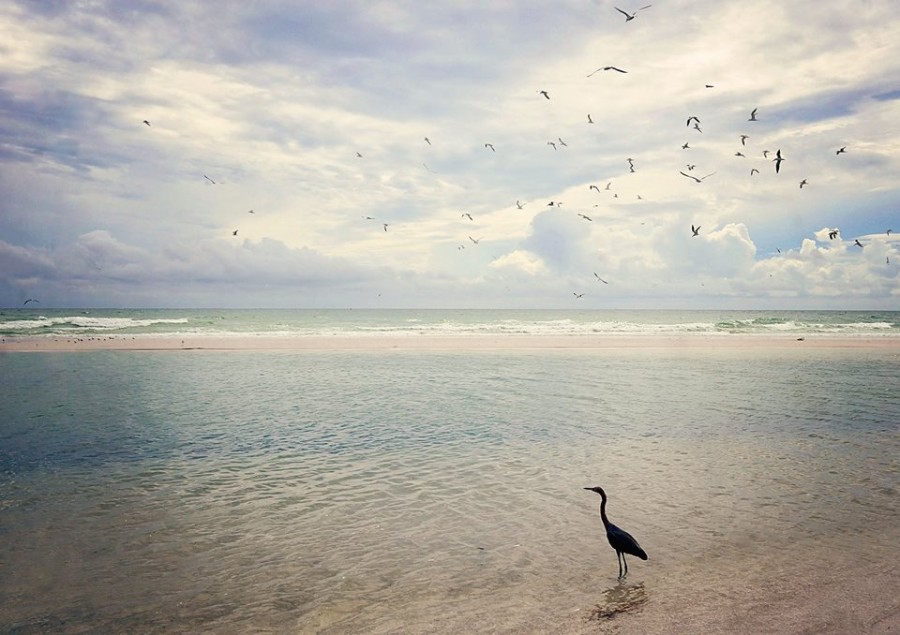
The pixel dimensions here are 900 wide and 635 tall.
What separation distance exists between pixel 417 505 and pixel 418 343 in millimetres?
35864

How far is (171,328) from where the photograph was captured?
59.3 m

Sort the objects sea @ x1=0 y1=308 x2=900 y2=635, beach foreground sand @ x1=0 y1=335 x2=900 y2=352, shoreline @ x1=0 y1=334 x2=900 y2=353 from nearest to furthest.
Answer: sea @ x1=0 y1=308 x2=900 y2=635 → shoreline @ x1=0 y1=334 x2=900 y2=353 → beach foreground sand @ x1=0 y1=335 x2=900 y2=352

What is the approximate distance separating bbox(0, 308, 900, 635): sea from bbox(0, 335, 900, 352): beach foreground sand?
2159 cm

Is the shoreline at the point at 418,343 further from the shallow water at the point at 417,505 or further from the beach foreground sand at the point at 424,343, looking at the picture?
the shallow water at the point at 417,505

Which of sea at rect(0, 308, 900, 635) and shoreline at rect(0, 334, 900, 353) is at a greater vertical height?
shoreline at rect(0, 334, 900, 353)

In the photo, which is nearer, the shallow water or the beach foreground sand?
the shallow water

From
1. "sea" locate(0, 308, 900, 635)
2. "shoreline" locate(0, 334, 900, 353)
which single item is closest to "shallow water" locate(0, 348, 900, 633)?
"sea" locate(0, 308, 900, 635)

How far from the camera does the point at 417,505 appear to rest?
352 inches

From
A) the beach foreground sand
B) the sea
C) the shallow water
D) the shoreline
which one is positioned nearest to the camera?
the sea

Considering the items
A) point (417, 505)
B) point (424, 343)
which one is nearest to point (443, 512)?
point (417, 505)

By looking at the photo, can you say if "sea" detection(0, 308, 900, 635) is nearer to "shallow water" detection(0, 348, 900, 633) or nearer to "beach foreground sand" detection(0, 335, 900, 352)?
"shallow water" detection(0, 348, 900, 633)

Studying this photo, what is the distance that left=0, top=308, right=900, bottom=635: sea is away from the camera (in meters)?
5.88

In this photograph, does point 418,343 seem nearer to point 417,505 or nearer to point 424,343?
point 424,343

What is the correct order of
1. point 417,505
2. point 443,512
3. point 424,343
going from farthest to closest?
point 424,343 < point 417,505 < point 443,512
